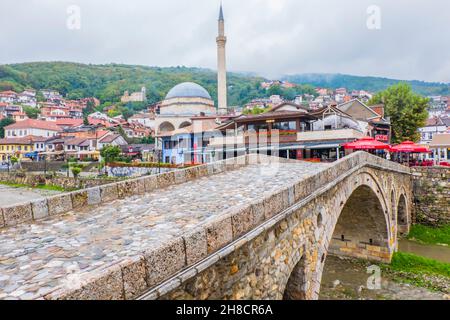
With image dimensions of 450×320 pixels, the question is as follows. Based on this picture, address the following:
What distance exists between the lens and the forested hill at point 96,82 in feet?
329

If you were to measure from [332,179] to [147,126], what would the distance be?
68.9m

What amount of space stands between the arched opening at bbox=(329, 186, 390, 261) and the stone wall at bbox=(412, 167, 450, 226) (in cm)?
878

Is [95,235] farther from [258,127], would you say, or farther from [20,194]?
[20,194]

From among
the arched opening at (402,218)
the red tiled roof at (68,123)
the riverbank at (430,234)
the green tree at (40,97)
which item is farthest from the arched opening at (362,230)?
the green tree at (40,97)

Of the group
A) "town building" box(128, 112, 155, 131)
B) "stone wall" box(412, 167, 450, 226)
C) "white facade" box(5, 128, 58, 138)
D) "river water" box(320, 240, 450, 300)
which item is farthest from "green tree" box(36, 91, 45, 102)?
"river water" box(320, 240, 450, 300)

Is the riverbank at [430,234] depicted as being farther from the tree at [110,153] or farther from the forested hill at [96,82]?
the forested hill at [96,82]

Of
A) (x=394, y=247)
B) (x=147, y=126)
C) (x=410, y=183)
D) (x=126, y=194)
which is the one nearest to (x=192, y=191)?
(x=126, y=194)

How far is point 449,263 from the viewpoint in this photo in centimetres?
1482

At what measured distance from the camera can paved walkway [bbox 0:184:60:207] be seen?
26734 millimetres

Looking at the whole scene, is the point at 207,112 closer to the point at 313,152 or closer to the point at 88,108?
the point at 313,152

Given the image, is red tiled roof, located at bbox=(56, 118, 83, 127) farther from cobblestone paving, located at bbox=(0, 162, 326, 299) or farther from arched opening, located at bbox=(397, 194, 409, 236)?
cobblestone paving, located at bbox=(0, 162, 326, 299)

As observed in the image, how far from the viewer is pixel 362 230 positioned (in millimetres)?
15539

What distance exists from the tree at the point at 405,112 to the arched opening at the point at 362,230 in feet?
70.5

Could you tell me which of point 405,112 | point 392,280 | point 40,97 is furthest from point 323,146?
point 40,97
